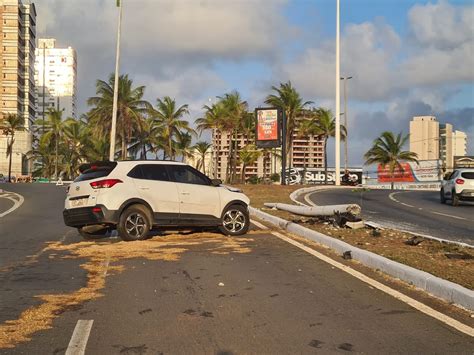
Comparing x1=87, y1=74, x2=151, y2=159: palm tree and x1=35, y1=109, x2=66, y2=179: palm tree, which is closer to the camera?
x1=87, y1=74, x2=151, y2=159: palm tree

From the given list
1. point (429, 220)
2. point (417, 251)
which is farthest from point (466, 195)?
point (417, 251)

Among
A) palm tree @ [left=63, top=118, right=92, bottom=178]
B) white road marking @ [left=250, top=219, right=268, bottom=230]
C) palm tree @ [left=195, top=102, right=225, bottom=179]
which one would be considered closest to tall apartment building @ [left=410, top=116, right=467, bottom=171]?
palm tree @ [left=195, top=102, right=225, bottom=179]

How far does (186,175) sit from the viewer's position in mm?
12609

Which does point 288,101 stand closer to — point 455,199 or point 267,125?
point 267,125

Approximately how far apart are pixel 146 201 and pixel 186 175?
1193 millimetres

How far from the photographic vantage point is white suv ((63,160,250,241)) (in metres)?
11.6

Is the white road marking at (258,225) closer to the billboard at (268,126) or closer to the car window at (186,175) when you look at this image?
the car window at (186,175)

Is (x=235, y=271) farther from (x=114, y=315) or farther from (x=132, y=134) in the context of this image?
(x=132, y=134)

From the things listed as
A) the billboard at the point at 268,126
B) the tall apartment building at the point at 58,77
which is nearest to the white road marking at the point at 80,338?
the billboard at the point at 268,126

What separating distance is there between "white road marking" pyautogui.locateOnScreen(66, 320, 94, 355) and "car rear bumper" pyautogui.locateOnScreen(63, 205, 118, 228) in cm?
585

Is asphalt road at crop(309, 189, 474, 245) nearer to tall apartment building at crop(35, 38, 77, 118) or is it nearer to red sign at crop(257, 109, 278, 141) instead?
red sign at crop(257, 109, 278, 141)

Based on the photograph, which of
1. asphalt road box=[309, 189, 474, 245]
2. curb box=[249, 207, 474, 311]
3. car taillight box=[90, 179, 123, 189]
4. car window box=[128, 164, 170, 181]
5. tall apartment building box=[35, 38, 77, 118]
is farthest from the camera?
tall apartment building box=[35, 38, 77, 118]

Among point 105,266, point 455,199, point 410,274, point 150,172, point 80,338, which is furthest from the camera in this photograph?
point 455,199

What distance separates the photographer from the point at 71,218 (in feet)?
38.7
